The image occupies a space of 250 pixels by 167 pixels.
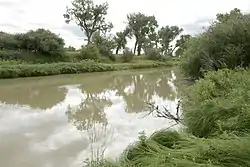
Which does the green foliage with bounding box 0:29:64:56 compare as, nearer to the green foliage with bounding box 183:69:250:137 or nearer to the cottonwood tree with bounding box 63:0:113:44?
the cottonwood tree with bounding box 63:0:113:44

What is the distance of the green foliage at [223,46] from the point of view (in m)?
13.2

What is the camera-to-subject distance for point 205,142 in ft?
13.0

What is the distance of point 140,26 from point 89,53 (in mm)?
13678

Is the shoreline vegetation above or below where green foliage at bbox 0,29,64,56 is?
below

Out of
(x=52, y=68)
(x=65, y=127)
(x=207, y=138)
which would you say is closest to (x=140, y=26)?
(x=52, y=68)

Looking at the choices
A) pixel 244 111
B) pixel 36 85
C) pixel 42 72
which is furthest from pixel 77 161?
pixel 42 72

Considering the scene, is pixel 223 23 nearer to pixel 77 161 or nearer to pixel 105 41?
pixel 77 161

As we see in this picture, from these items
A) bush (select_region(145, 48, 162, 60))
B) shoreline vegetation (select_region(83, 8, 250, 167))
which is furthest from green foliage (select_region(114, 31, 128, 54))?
shoreline vegetation (select_region(83, 8, 250, 167))

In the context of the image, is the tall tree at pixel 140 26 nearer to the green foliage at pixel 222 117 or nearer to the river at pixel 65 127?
the river at pixel 65 127

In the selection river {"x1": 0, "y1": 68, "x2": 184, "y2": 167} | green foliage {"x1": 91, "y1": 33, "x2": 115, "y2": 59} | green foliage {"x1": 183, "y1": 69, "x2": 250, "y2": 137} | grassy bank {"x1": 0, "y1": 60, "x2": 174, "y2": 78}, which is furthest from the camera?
green foliage {"x1": 91, "y1": 33, "x2": 115, "y2": 59}

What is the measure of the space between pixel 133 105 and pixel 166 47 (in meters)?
43.0

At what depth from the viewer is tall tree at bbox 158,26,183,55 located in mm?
52250

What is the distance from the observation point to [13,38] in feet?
97.9

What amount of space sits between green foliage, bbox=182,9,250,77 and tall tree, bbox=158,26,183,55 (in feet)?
121
